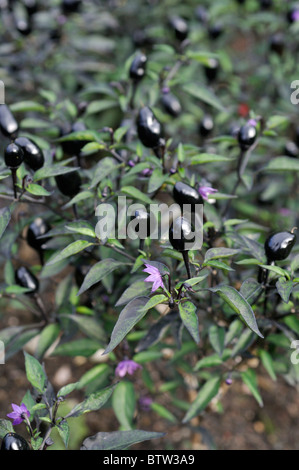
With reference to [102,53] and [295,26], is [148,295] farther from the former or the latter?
[102,53]

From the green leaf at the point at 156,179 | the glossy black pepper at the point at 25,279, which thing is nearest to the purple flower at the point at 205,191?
the green leaf at the point at 156,179

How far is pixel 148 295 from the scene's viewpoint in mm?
1393

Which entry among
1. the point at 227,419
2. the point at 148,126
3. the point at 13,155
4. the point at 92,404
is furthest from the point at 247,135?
the point at 227,419

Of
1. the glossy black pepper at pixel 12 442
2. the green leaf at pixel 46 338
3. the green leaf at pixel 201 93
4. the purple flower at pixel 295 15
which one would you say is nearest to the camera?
the glossy black pepper at pixel 12 442

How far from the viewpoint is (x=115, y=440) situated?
1386mm

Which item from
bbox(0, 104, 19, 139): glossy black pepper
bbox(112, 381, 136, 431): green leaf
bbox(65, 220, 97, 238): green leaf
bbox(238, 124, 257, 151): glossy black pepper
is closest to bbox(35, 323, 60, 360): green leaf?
bbox(112, 381, 136, 431): green leaf

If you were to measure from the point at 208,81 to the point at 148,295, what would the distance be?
1.81 meters

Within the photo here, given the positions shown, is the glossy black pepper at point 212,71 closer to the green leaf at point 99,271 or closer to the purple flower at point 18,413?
the green leaf at point 99,271

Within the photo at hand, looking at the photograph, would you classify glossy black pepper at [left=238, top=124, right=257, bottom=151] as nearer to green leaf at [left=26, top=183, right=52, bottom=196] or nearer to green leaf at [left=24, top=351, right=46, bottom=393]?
green leaf at [left=26, top=183, right=52, bottom=196]

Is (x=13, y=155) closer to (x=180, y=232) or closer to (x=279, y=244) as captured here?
(x=180, y=232)

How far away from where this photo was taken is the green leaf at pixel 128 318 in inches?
47.9

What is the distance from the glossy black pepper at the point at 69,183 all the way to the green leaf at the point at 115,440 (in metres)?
0.82

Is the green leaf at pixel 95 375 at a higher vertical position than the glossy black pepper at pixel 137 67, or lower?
lower

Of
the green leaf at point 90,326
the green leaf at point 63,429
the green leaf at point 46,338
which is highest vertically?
the green leaf at point 63,429
